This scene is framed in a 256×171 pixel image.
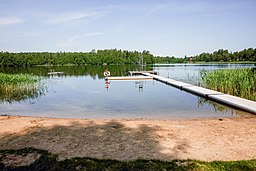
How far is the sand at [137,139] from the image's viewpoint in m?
3.31

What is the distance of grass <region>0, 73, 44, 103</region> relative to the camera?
11.3m

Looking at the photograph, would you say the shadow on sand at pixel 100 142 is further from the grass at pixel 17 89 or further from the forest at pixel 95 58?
the forest at pixel 95 58

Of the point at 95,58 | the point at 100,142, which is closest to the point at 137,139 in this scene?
the point at 100,142

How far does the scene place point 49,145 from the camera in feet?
12.3

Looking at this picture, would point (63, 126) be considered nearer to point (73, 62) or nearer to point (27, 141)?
point (27, 141)

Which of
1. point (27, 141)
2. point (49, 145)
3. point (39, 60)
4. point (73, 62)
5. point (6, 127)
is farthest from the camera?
point (73, 62)

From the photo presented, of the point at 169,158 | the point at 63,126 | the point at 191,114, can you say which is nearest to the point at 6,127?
the point at 63,126

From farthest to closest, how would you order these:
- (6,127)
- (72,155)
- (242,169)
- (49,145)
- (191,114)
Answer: (191,114) < (6,127) < (49,145) < (72,155) < (242,169)

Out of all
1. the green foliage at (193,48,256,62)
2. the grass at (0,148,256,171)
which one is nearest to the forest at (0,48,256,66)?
the green foliage at (193,48,256,62)

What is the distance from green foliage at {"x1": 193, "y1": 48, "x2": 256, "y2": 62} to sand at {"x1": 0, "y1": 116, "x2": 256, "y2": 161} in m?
64.5

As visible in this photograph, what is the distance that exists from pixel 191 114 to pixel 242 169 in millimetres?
4529

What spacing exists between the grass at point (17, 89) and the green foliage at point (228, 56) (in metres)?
60.7

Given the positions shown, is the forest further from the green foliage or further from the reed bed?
the reed bed

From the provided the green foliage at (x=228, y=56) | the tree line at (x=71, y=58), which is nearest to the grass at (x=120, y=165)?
the tree line at (x=71, y=58)
